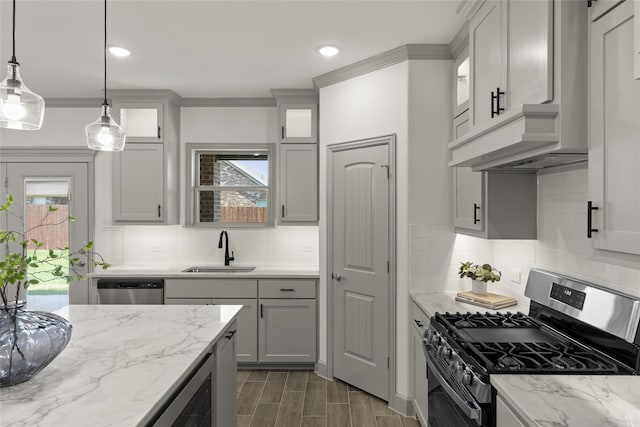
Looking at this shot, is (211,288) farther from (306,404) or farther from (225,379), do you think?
(225,379)

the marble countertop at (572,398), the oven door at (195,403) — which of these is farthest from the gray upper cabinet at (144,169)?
the marble countertop at (572,398)

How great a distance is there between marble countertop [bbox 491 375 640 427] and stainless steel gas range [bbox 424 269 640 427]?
0.04 meters

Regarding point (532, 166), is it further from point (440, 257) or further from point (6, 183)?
point (6, 183)

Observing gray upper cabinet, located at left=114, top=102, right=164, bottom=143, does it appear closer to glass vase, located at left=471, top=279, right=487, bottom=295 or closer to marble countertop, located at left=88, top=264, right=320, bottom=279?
marble countertop, located at left=88, top=264, right=320, bottom=279

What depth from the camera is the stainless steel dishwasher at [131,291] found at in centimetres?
369

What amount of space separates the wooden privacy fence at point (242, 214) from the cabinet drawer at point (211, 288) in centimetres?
82

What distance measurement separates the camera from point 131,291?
3.71m

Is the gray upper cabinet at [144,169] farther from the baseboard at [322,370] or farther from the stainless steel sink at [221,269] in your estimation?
the baseboard at [322,370]

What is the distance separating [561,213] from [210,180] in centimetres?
332

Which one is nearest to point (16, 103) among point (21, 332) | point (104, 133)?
point (104, 133)

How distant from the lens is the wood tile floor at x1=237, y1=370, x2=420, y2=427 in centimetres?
279

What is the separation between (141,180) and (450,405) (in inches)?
134

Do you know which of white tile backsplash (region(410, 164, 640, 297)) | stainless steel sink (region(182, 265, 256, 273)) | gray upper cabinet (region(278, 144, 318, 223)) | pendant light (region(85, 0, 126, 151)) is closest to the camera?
white tile backsplash (region(410, 164, 640, 297))

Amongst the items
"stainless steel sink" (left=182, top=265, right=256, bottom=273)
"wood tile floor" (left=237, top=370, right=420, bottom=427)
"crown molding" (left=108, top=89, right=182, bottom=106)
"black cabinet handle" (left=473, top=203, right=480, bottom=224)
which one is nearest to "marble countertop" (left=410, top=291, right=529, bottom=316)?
"black cabinet handle" (left=473, top=203, right=480, bottom=224)
